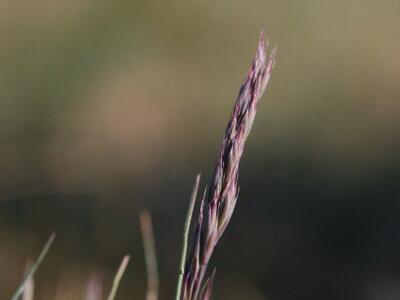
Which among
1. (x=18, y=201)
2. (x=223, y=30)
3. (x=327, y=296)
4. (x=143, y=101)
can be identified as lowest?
(x=327, y=296)

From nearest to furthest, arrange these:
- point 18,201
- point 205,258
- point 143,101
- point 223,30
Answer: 1. point 205,258
2. point 18,201
3. point 143,101
4. point 223,30

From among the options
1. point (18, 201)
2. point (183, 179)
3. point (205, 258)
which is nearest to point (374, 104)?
point (183, 179)

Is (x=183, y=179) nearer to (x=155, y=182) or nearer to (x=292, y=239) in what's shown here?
(x=155, y=182)

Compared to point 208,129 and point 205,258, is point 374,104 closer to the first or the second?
point 208,129

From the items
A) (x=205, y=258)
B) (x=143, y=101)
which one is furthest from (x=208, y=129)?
(x=205, y=258)

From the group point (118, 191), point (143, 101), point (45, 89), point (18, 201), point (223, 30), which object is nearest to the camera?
point (18, 201)

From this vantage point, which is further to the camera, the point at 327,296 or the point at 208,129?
the point at 208,129

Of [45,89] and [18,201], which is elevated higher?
[45,89]
